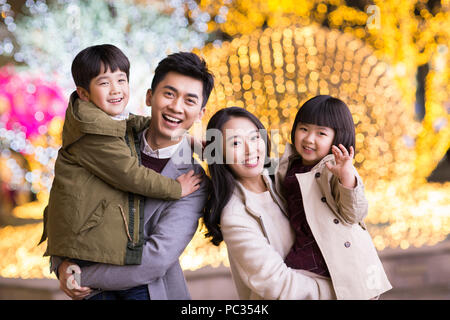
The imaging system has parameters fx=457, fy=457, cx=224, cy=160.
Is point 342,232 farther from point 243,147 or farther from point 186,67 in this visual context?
point 186,67

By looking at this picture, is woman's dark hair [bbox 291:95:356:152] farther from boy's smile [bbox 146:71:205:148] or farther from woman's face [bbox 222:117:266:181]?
boy's smile [bbox 146:71:205:148]

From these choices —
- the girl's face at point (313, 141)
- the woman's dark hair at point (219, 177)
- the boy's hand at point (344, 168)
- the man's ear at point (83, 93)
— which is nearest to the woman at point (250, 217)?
the woman's dark hair at point (219, 177)

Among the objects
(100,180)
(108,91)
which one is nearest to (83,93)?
(108,91)

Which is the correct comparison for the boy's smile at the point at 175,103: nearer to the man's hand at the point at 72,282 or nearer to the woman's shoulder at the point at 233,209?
the woman's shoulder at the point at 233,209

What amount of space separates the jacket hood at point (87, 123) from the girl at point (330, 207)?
477 mm

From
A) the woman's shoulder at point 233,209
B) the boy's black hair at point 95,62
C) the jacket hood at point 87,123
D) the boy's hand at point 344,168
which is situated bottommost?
the woman's shoulder at point 233,209

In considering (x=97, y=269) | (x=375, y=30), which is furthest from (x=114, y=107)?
(x=375, y=30)

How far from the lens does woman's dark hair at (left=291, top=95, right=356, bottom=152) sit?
1.20m

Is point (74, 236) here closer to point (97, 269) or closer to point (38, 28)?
point (97, 269)

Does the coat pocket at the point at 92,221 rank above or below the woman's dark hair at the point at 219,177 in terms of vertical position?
below

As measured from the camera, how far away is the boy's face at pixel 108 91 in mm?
1226

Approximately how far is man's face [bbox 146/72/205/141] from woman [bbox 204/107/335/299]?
0.24 feet

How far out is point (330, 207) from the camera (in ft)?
3.80

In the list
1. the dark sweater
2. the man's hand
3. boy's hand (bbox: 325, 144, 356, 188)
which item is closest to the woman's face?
the dark sweater
